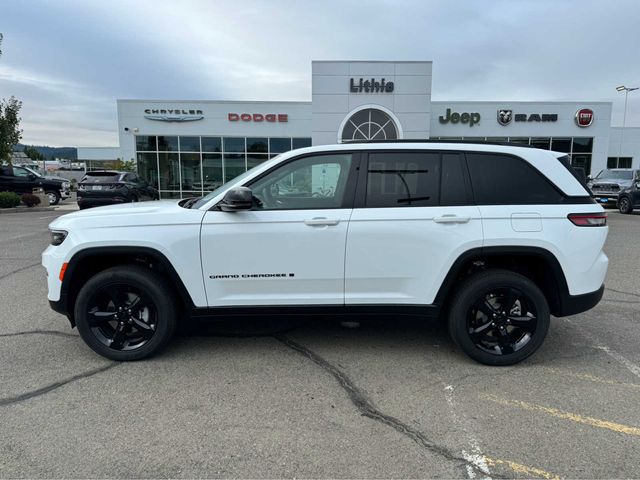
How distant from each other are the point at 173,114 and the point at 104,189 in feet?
31.7

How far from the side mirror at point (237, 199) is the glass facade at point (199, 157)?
20.4 m

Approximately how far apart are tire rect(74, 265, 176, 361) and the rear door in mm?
1609

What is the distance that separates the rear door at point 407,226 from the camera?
11.8 feet

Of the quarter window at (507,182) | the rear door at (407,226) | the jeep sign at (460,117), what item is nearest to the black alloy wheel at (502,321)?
the rear door at (407,226)

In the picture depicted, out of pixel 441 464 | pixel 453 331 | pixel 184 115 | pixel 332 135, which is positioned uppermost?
pixel 184 115

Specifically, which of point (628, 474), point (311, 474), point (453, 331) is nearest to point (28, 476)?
point (311, 474)

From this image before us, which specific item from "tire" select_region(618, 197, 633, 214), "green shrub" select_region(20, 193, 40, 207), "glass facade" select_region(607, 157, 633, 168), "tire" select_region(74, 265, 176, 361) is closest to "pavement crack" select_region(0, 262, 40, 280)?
"tire" select_region(74, 265, 176, 361)

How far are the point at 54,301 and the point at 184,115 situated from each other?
2155 centimetres

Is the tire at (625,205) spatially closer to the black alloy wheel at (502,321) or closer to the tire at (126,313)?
the black alloy wheel at (502,321)

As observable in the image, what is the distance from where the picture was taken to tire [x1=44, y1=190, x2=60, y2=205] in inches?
834

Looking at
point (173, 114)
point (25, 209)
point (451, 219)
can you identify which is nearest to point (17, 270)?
point (451, 219)

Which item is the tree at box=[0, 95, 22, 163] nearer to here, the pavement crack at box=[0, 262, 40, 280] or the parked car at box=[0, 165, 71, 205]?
the parked car at box=[0, 165, 71, 205]

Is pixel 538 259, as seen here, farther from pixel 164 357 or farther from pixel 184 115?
pixel 184 115

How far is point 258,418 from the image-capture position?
2.97 metres
